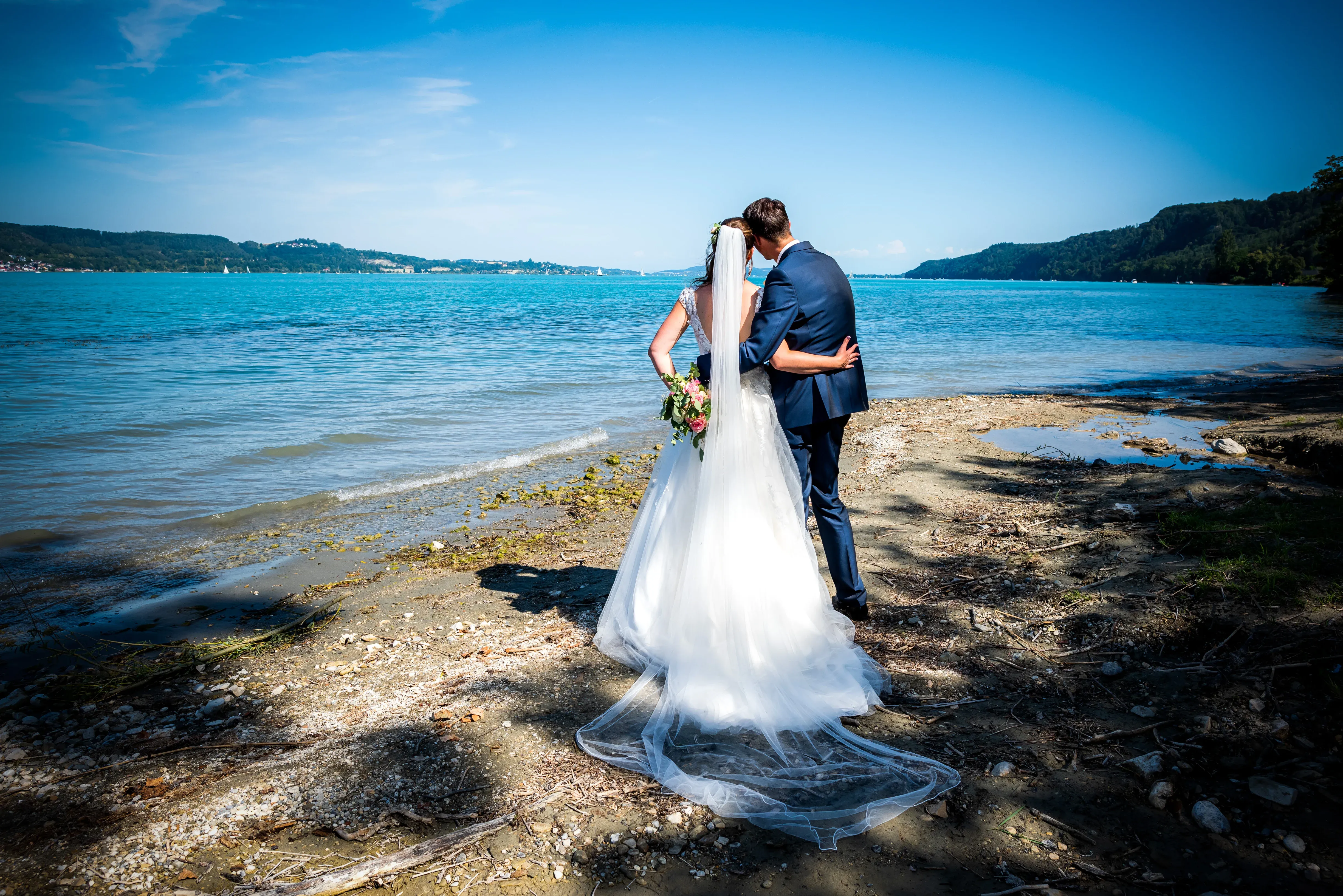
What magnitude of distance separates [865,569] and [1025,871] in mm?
3257

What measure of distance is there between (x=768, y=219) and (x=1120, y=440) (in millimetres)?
8627

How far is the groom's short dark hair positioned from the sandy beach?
2.69 meters

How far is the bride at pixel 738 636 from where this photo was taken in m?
2.96

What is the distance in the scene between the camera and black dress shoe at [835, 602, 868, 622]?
4664mm

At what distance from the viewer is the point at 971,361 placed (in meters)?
23.0

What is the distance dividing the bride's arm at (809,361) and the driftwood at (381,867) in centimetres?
280

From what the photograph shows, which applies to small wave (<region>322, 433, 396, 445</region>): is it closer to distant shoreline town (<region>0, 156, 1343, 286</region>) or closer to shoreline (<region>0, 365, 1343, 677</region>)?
shoreline (<region>0, 365, 1343, 677</region>)

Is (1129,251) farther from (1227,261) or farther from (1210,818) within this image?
(1210,818)

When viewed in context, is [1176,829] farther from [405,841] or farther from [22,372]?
[22,372]

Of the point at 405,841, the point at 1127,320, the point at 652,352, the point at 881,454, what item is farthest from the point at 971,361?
the point at 1127,320

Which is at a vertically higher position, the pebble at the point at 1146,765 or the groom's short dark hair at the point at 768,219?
the groom's short dark hair at the point at 768,219

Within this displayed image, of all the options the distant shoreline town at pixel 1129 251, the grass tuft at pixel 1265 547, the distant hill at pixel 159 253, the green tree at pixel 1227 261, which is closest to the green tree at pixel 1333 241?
the distant shoreline town at pixel 1129 251

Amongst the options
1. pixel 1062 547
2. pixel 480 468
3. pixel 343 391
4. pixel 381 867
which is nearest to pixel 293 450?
pixel 480 468

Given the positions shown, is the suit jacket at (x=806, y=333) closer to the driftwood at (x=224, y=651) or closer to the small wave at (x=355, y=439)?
the driftwood at (x=224, y=651)
